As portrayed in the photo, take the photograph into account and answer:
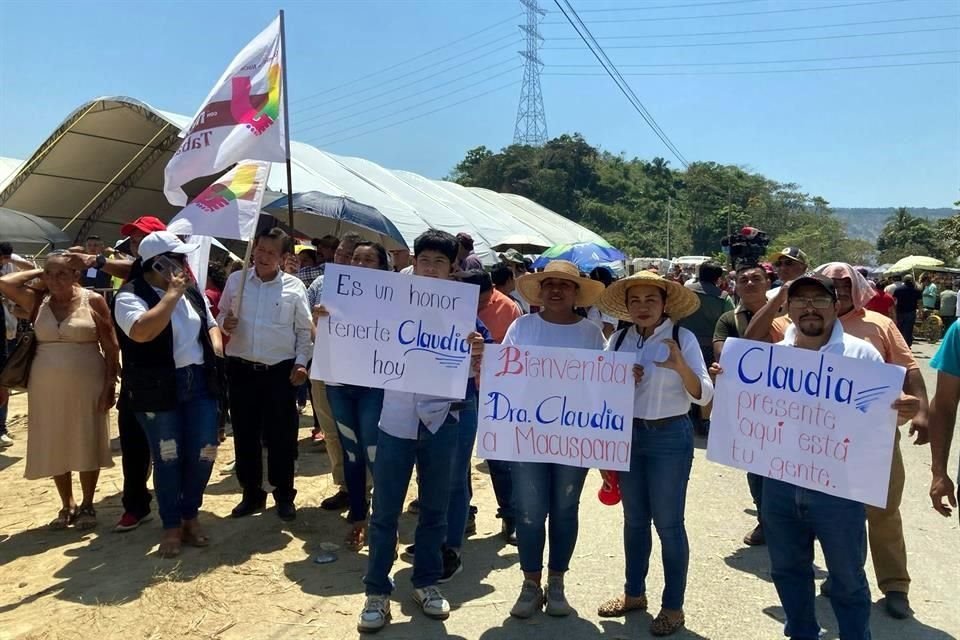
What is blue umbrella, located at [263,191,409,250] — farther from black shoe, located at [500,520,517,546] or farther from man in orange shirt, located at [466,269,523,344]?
black shoe, located at [500,520,517,546]

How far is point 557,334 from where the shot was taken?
12.0ft

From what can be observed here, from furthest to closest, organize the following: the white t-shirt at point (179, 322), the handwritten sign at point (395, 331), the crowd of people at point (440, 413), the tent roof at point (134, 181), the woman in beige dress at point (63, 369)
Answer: the tent roof at point (134, 181), the woman in beige dress at point (63, 369), the white t-shirt at point (179, 322), the handwritten sign at point (395, 331), the crowd of people at point (440, 413)

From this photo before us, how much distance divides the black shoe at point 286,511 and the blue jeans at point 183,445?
0.68 m

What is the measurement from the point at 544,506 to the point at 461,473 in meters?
0.69

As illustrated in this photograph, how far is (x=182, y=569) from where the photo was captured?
4293 millimetres

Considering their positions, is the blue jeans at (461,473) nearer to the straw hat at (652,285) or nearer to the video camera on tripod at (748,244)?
the straw hat at (652,285)

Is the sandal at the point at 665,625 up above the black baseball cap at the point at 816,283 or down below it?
below

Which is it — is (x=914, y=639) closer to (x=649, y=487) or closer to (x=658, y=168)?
(x=649, y=487)

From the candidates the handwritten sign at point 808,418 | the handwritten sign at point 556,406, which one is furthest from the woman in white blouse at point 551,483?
the handwritten sign at point 808,418

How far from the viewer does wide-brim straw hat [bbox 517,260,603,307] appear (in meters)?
3.61

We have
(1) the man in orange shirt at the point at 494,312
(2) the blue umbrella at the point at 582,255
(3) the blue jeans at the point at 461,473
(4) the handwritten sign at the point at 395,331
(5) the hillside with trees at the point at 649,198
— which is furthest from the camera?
(5) the hillside with trees at the point at 649,198

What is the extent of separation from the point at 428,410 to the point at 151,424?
1.98 meters

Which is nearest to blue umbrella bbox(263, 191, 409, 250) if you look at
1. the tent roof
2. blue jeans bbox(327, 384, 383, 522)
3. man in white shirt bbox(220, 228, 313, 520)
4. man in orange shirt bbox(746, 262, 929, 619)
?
the tent roof

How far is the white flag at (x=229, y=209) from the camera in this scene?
483 cm
